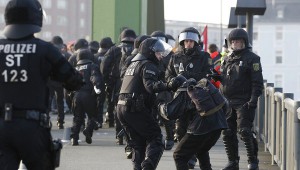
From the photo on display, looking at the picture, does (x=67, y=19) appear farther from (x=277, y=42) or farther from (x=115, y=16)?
(x=115, y=16)

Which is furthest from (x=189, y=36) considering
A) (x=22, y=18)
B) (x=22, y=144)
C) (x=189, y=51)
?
(x=22, y=144)

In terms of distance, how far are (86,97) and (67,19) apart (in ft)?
402

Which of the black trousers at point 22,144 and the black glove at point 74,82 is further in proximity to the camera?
the black glove at point 74,82

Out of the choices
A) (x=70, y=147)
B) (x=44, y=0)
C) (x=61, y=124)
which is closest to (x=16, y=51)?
(x=70, y=147)

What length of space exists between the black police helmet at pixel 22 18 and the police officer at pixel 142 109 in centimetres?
316

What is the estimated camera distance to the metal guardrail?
8913mm

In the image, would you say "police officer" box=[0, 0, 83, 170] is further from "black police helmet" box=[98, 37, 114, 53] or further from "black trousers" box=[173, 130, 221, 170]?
"black police helmet" box=[98, 37, 114, 53]

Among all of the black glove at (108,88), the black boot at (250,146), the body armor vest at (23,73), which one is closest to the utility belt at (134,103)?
the black boot at (250,146)

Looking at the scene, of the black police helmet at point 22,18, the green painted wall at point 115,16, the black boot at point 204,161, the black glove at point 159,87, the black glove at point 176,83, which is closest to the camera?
the black police helmet at point 22,18

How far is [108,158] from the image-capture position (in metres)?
13.1

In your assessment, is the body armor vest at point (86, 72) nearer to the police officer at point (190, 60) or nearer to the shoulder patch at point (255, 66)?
the police officer at point (190, 60)

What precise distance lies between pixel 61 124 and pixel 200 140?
9.43m

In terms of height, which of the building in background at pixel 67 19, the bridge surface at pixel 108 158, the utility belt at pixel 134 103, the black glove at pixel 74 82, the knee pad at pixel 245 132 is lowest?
the bridge surface at pixel 108 158

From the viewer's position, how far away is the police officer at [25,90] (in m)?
6.61
